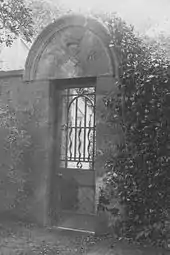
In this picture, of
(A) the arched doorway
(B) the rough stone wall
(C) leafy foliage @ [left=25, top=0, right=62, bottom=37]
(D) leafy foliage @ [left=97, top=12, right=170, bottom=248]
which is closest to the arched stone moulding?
(A) the arched doorway

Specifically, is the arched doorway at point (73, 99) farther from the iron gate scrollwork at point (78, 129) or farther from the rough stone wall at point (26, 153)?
the rough stone wall at point (26, 153)

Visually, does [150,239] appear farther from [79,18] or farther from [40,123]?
[79,18]

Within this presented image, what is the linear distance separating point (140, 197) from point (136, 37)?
229cm

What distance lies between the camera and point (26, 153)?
6.83m

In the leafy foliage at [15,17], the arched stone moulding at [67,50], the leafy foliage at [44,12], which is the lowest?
the arched stone moulding at [67,50]

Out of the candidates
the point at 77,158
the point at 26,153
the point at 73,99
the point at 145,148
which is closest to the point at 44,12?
the point at 73,99

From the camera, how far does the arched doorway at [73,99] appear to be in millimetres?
6250

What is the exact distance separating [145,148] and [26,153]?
2373mm

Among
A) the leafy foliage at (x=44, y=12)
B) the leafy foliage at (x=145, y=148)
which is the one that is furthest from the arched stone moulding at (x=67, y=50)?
the leafy foliage at (x=44, y=12)

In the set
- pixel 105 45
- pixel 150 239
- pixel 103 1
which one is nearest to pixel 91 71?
pixel 105 45

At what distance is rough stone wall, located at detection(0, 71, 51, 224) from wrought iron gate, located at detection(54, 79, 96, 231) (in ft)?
0.93

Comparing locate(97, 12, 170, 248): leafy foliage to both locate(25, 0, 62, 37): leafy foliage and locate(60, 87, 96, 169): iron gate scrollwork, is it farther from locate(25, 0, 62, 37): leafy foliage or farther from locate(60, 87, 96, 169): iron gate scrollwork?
locate(25, 0, 62, 37): leafy foliage

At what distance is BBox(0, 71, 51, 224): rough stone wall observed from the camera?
6.55m

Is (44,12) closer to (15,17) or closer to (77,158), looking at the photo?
(15,17)
